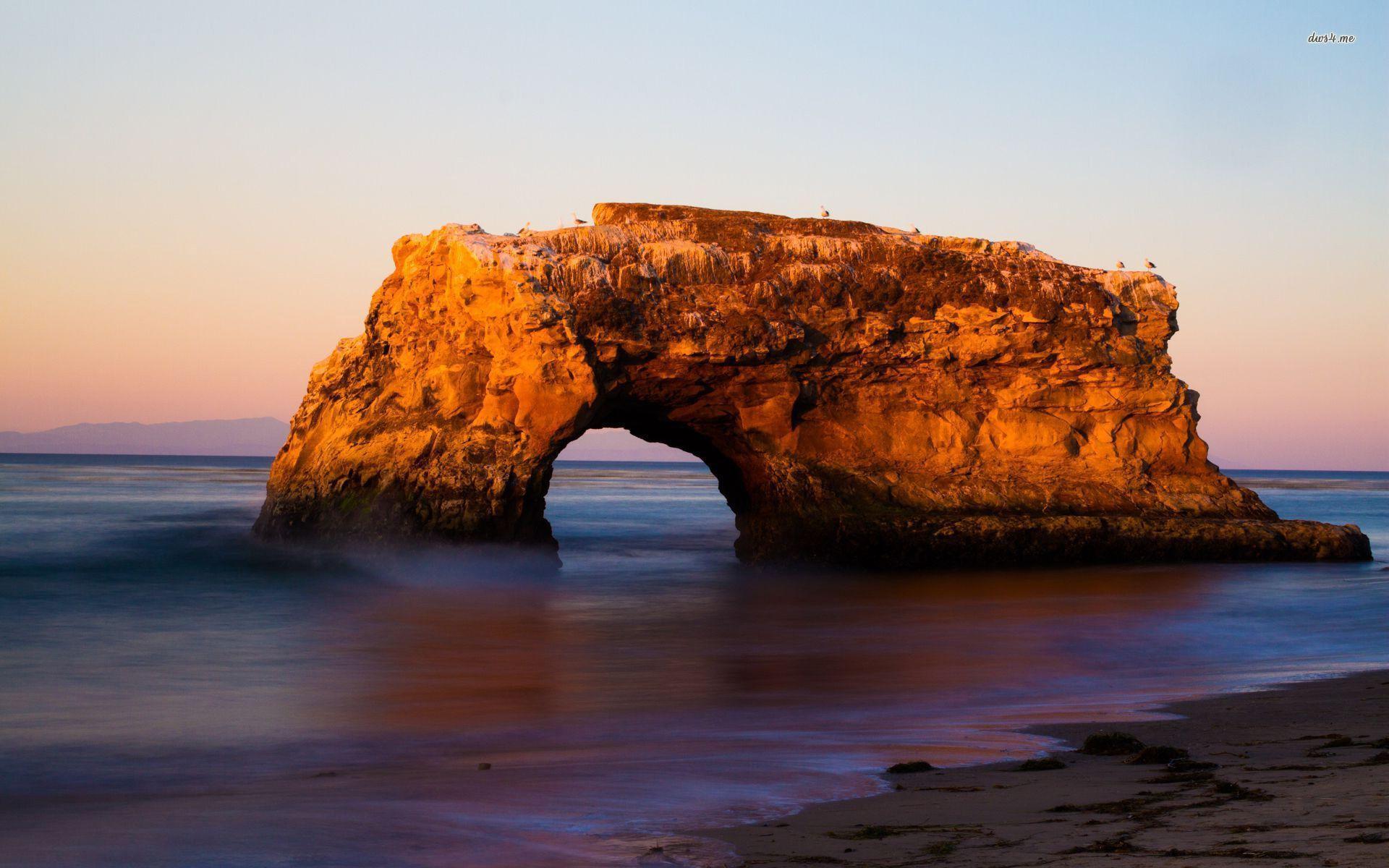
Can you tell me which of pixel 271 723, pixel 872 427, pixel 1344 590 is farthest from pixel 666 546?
pixel 271 723

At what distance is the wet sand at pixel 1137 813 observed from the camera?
15.8ft

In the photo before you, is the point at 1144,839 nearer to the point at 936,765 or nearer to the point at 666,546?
the point at 936,765

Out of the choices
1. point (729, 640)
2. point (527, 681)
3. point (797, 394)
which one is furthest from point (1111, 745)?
point (797, 394)

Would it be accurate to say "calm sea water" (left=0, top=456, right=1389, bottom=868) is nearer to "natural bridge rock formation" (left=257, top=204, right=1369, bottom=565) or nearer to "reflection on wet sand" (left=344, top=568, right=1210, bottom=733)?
"reflection on wet sand" (left=344, top=568, right=1210, bottom=733)

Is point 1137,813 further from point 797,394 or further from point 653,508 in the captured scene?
point 653,508

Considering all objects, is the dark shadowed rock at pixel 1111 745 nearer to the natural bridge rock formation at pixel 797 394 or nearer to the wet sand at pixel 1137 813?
the wet sand at pixel 1137 813

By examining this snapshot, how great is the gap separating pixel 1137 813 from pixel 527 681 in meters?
6.86

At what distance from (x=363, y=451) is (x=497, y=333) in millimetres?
3260

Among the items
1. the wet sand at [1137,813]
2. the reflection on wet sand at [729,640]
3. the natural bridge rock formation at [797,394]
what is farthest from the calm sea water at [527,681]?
the natural bridge rock formation at [797,394]

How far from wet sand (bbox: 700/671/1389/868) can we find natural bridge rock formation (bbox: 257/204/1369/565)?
14379 mm

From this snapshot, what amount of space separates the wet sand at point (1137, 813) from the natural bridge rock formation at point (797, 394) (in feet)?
47.2

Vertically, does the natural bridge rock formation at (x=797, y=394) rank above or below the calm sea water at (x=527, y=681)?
above

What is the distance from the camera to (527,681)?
37.6 ft

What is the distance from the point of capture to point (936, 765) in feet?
24.7
